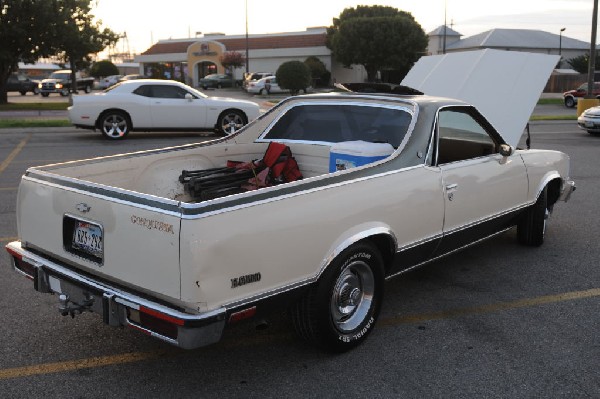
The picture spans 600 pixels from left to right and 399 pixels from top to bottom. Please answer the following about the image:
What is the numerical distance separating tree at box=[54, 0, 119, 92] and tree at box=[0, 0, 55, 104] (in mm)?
614

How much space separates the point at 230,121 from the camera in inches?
673

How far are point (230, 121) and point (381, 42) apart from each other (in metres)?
44.5

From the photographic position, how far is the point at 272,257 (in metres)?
3.20

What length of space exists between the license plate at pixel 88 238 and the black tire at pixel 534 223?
13.6 feet

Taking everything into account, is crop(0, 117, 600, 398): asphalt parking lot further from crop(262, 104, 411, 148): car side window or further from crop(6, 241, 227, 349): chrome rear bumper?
crop(262, 104, 411, 148): car side window

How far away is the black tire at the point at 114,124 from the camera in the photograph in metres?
15.8

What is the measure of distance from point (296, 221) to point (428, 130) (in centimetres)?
169

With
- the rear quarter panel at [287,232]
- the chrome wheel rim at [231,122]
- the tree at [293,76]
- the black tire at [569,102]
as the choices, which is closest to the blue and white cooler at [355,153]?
the rear quarter panel at [287,232]

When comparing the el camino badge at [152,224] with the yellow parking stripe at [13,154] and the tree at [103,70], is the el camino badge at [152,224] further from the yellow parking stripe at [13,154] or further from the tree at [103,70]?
the tree at [103,70]

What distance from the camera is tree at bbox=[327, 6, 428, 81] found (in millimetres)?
58438

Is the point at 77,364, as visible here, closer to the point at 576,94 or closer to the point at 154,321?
the point at 154,321

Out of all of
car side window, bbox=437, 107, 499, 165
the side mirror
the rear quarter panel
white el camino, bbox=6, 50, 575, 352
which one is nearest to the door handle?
white el camino, bbox=6, 50, 575, 352

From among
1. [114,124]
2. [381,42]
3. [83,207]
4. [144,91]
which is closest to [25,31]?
[144,91]

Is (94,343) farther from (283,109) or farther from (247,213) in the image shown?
(283,109)
